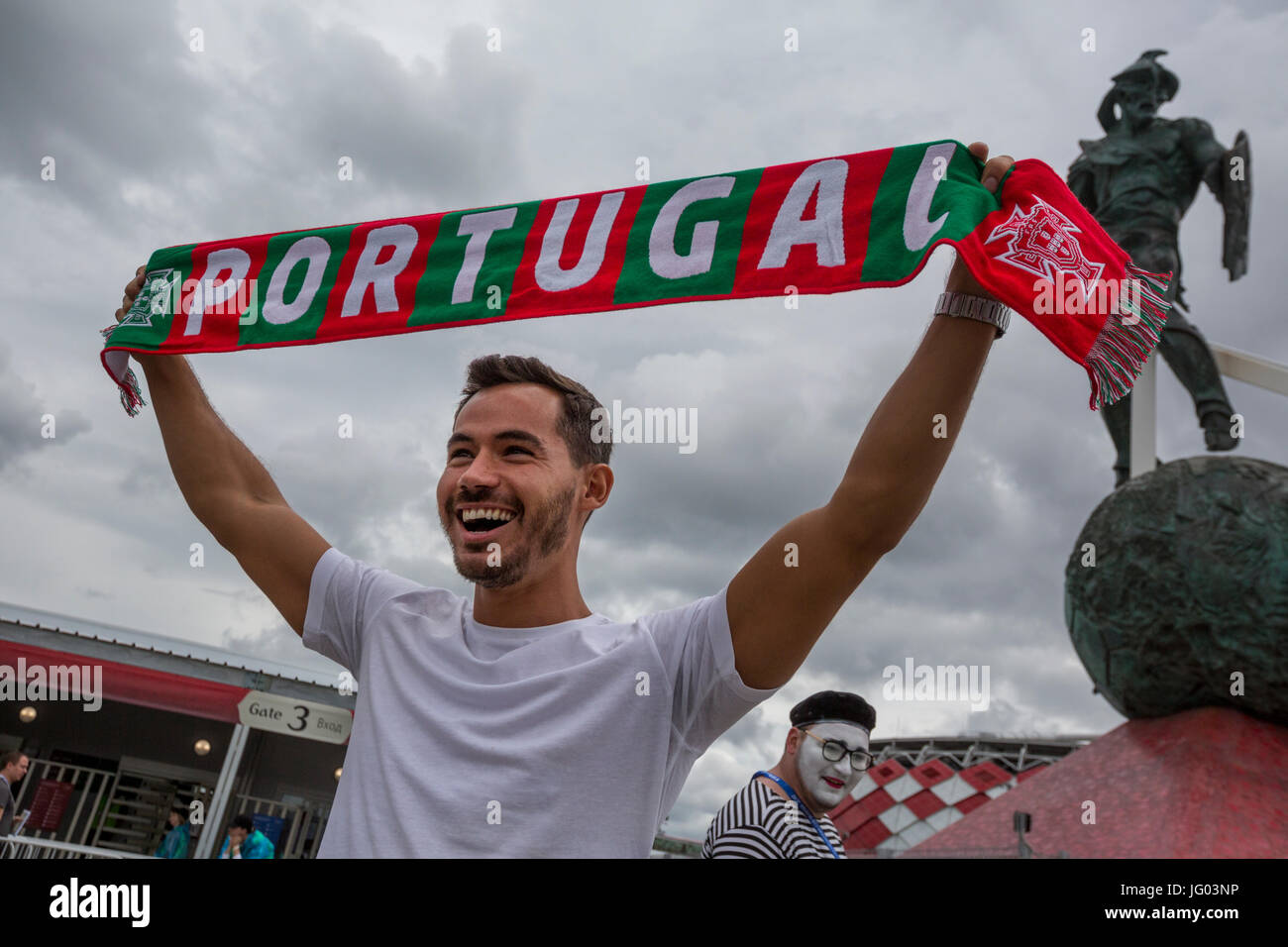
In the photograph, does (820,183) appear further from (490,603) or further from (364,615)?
(364,615)

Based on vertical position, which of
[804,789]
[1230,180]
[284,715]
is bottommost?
[804,789]

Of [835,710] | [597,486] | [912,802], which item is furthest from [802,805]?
[912,802]

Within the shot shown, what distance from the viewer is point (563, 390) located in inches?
71.5

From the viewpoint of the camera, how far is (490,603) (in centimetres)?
170

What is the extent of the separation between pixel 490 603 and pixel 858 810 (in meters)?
16.6

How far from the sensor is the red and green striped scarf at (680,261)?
5.45ft

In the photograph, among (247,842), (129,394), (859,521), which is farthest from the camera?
(247,842)

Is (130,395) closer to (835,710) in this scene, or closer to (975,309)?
(975,309)

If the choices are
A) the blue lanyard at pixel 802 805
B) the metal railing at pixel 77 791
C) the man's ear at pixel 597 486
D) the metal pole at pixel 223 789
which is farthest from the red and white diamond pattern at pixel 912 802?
the man's ear at pixel 597 486

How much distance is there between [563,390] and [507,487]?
10.4 inches

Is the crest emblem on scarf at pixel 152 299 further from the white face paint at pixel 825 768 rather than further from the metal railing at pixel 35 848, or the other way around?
the metal railing at pixel 35 848

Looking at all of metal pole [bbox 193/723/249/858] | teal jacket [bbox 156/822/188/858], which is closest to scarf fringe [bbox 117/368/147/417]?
teal jacket [bbox 156/822/188/858]
